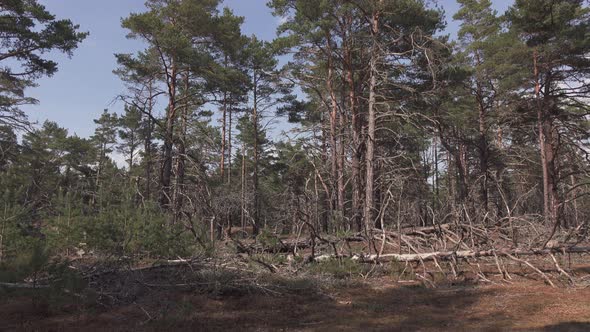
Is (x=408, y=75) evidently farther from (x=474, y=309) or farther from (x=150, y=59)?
(x=474, y=309)

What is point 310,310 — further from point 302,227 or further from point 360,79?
point 360,79

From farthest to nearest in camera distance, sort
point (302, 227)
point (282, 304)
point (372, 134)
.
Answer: point (372, 134)
point (302, 227)
point (282, 304)

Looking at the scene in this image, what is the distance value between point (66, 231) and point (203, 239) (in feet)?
7.95

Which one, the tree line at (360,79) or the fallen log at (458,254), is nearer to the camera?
the fallen log at (458,254)

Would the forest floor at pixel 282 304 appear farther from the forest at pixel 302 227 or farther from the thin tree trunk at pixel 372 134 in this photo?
the thin tree trunk at pixel 372 134

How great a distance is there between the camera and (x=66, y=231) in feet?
24.1

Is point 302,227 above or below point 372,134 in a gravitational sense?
below

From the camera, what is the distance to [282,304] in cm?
697

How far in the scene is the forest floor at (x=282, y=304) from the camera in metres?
5.79

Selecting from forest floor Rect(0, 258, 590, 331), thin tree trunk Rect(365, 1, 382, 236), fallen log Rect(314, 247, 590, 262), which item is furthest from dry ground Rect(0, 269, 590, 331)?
thin tree trunk Rect(365, 1, 382, 236)

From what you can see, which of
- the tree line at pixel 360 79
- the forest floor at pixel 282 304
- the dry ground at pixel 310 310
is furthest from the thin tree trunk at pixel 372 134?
the dry ground at pixel 310 310

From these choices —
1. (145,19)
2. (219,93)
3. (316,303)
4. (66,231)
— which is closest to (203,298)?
(316,303)

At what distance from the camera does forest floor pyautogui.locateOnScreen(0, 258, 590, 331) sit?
228 inches

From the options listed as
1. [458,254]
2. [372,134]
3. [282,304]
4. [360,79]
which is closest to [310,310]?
[282,304]
